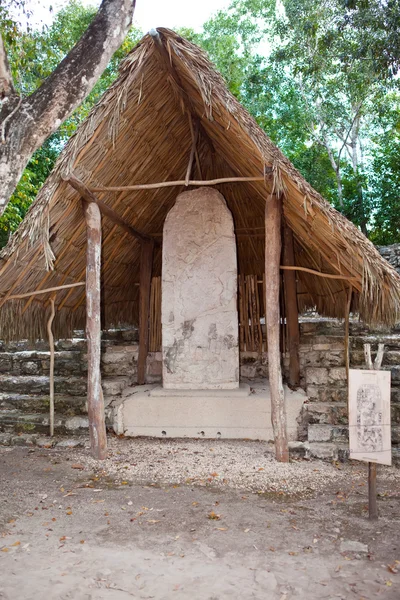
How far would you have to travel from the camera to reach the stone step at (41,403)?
6.15 metres

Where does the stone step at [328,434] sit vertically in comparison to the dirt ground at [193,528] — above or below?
above

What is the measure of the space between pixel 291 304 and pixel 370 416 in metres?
2.91

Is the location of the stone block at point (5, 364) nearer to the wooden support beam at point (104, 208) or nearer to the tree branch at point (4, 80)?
the wooden support beam at point (104, 208)

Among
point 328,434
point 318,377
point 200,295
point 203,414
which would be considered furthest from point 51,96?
point 318,377

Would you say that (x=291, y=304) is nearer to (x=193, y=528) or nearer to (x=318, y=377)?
(x=318, y=377)

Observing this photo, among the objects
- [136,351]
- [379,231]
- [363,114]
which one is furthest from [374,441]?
[363,114]

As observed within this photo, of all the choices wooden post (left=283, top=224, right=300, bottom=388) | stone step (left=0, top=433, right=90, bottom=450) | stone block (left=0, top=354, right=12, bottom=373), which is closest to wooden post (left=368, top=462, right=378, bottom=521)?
wooden post (left=283, top=224, right=300, bottom=388)

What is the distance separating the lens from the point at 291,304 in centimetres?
631

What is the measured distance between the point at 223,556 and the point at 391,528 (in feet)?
3.78

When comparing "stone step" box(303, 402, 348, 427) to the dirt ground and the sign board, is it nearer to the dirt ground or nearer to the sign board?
the dirt ground

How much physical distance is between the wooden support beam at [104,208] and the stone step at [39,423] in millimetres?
2268

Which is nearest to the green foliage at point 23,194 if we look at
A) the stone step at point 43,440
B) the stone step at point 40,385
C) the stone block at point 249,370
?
the stone step at point 40,385

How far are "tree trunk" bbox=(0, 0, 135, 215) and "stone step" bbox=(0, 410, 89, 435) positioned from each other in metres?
3.07

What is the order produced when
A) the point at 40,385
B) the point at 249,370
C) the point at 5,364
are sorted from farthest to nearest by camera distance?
the point at 5,364, the point at 249,370, the point at 40,385
